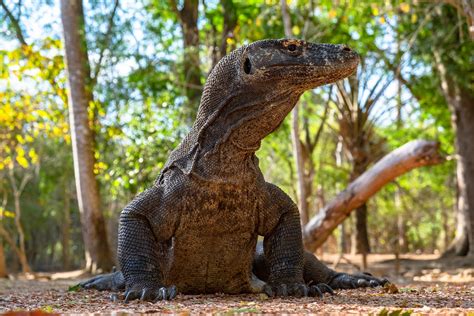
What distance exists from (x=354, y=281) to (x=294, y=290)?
1047mm

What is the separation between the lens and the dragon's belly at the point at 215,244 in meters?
3.50

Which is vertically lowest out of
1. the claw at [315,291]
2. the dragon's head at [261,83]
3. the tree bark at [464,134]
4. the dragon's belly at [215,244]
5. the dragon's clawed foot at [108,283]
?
the claw at [315,291]

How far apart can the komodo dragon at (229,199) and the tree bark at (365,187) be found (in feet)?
13.8

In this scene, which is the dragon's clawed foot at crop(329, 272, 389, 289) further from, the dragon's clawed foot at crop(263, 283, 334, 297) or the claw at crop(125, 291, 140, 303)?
the claw at crop(125, 291, 140, 303)

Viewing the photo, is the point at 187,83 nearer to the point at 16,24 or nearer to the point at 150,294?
the point at 16,24

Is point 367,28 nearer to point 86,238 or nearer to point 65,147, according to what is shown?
point 86,238

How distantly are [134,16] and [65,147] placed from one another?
880cm

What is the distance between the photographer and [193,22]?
38.8ft

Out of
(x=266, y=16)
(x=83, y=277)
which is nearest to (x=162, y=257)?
(x=83, y=277)

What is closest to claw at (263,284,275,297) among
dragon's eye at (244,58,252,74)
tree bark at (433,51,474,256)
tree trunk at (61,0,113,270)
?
dragon's eye at (244,58,252,74)

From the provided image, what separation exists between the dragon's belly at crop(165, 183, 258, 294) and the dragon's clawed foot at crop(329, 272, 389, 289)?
0.88 metres

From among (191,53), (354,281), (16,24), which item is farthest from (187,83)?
(354,281)

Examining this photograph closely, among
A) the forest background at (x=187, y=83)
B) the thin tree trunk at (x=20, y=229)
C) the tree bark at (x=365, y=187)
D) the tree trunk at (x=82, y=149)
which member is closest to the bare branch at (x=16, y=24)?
the forest background at (x=187, y=83)

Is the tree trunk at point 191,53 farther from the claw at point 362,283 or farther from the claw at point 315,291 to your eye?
the claw at point 315,291
